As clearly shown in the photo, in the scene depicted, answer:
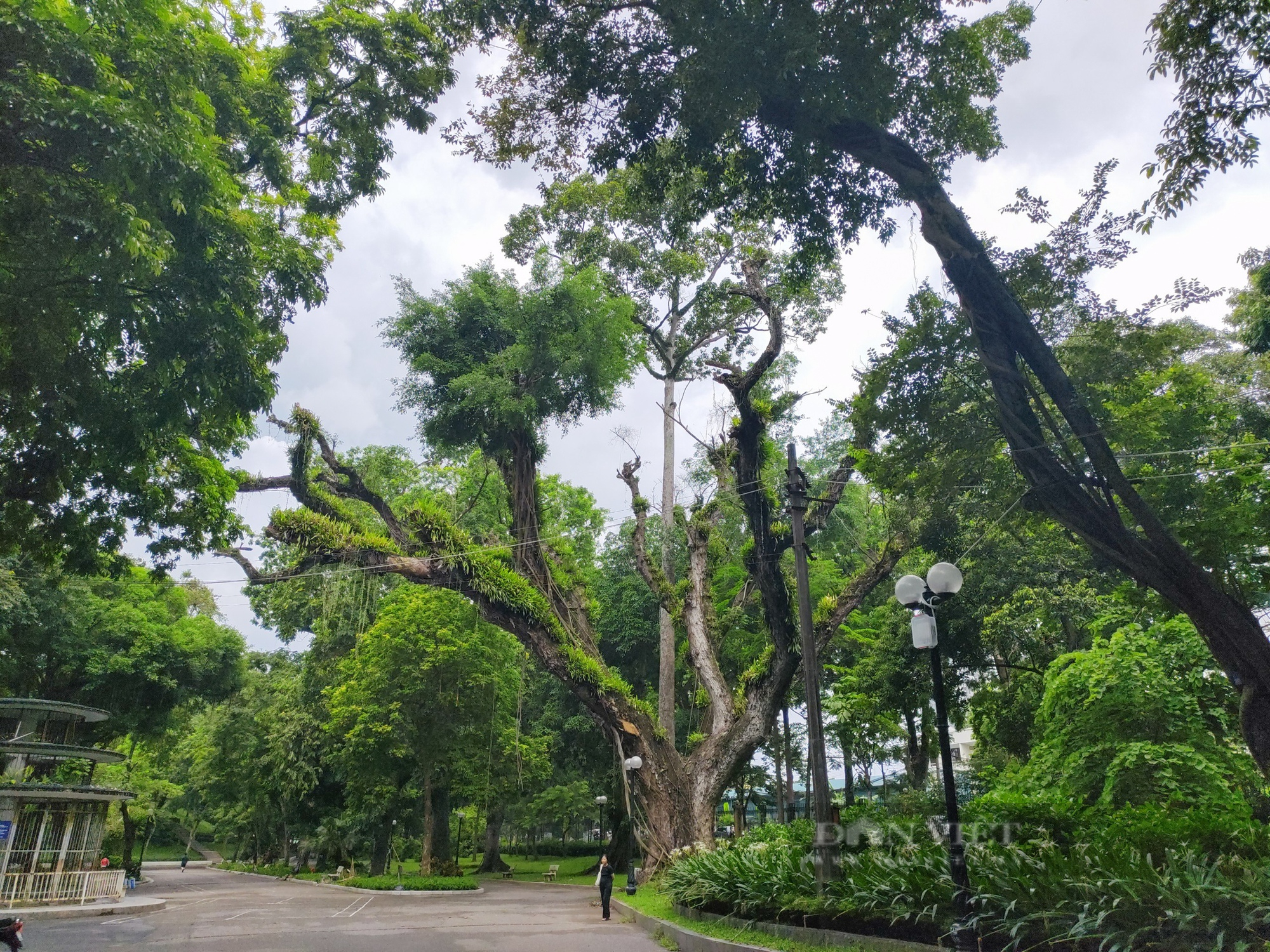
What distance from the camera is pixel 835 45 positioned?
309 inches

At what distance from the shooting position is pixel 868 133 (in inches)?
347

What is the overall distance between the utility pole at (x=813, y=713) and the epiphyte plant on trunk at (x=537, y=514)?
10.2 feet

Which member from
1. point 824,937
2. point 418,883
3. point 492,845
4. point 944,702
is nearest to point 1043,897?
point 944,702

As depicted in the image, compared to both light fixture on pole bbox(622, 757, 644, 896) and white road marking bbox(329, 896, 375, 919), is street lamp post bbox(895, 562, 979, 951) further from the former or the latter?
white road marking bbox(329, 896, 375, 919)

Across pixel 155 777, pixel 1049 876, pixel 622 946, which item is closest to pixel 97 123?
pixel 1049 876

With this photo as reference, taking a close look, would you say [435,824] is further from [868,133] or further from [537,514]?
[868,133]

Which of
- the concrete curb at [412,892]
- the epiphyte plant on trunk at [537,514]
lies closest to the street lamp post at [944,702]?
the epiphyte plant on trunk at [537,514]

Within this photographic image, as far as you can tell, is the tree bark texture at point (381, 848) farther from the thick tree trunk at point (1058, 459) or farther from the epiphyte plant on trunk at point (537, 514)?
the thick tree trunk at point (1058, 459)

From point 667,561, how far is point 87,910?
47.5 ft

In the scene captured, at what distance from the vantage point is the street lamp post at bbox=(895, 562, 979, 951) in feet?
20.2

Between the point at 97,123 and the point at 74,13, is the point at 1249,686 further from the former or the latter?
the point at 74,13

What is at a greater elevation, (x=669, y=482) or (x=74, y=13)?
(x=669, y=482)

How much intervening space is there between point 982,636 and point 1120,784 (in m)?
5.66

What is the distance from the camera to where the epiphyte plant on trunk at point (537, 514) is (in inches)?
600
